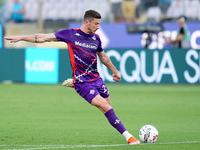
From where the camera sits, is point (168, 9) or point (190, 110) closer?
point (190, 110)

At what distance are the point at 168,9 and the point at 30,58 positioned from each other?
7473 mm

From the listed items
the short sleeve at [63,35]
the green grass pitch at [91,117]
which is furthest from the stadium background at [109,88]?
the short sleeve at [63,35]

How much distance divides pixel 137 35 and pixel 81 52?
15858mm

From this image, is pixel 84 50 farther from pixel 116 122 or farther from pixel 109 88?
pixel 109 88

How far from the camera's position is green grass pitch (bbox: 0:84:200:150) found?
25.1 ft

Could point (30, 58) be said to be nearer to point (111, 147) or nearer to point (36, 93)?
point (36, 93)

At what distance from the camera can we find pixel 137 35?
918 inches

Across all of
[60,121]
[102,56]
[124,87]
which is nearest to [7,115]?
[60,121]

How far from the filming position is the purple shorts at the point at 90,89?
7566 mm

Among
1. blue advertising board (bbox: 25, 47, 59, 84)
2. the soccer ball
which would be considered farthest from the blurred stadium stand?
the soccer ball

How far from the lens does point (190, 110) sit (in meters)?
12.7

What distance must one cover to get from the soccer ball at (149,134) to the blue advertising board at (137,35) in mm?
15380

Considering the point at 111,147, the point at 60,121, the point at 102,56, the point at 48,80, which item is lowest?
the point at 48,80

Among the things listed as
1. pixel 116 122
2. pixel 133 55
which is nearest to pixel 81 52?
pixel 116 122
